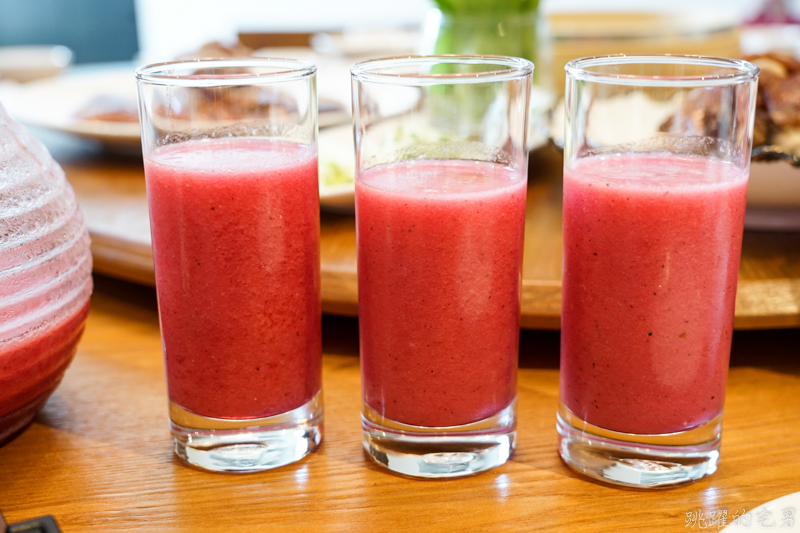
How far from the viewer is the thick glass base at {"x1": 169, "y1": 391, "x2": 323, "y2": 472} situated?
0.77 metres

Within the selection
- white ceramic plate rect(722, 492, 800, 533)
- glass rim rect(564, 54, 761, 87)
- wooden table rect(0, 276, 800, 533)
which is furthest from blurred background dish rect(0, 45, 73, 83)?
white ceramic plate rect(722, 492, 800, 533)

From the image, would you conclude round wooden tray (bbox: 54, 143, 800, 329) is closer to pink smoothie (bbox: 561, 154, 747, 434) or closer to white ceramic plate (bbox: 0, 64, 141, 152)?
white ceramic plate (bbox: 0, 64, 141, 152)

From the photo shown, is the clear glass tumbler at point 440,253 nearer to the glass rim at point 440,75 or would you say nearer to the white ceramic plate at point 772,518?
the glass rim at point 440,75

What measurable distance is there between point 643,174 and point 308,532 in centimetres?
42

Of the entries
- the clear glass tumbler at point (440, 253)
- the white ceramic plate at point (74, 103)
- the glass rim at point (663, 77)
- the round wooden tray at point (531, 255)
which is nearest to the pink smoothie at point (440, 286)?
the clear glass tumbler at point (440, 253)

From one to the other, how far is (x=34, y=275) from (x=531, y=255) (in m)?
0.61

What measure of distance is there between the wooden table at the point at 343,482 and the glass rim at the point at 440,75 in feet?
1.20

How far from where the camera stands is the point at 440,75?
0.66 m

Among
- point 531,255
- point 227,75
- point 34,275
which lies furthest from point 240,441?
point 531,255

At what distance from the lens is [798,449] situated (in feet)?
2.56

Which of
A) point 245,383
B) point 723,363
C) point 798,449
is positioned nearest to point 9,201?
point 245,383

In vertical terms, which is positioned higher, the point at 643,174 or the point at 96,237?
the point at 643,174

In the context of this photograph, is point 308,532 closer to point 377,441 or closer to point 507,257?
point 377,441

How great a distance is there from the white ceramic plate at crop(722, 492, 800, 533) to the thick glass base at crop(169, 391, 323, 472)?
0.40m
